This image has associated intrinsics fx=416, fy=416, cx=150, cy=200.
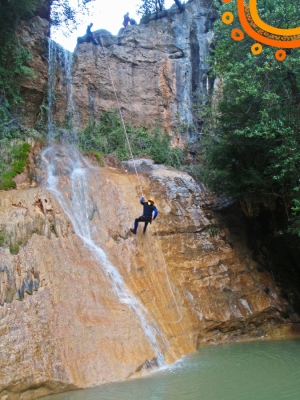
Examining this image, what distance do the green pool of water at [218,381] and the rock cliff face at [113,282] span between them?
46cm

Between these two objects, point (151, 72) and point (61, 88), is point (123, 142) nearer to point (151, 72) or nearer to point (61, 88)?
point (61, 88)

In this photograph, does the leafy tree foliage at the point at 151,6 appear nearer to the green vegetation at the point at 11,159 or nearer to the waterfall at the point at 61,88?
the waterfall at the point at 61,88

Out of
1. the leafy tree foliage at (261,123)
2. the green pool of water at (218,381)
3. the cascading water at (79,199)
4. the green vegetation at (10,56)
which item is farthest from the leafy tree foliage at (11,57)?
the green pool of water at (218,381)

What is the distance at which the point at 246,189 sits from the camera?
45.2ft

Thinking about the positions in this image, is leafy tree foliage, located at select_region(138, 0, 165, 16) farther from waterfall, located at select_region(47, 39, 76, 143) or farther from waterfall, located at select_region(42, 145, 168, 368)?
waterfall, located at select_region(42, 145, 168, 368)

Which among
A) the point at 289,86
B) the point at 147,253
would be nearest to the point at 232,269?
the point at 147,253

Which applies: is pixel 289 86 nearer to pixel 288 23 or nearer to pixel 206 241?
pixel 288 23

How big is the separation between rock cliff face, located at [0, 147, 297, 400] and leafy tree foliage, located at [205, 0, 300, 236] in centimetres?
157

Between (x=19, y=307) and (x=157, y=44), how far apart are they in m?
18.7

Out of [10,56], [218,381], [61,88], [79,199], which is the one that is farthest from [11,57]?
[218,381]

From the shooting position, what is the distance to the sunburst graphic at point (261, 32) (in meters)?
11.9

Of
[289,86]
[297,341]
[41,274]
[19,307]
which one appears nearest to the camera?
[19,307]

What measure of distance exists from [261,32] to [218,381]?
9652mm

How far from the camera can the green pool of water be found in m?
7.36
